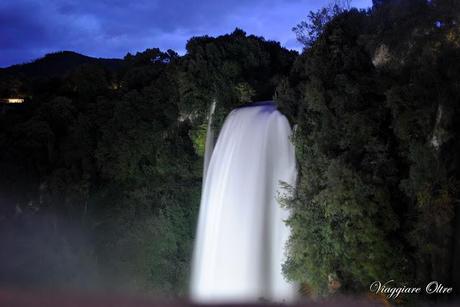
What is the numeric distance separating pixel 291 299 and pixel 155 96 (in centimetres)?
1794

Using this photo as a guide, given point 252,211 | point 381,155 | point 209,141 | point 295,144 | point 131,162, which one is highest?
point 209,141

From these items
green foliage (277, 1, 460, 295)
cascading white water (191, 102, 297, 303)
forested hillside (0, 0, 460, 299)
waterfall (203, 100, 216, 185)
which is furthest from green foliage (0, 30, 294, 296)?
green foliage (277, 1, 460, 295)

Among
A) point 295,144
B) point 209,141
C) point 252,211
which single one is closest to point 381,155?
point 295,144

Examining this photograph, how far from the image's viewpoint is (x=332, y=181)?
1523cm

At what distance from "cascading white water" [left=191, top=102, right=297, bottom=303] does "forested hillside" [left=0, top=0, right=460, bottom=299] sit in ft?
4.01

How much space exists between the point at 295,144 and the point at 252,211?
3.90 meters

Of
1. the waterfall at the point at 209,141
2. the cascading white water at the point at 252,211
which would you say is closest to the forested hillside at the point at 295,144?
the waterfall at the point at 209,141

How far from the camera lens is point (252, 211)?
19.4m

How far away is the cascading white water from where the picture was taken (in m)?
18.9

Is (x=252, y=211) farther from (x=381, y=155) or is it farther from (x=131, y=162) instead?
(x=131, y=162)

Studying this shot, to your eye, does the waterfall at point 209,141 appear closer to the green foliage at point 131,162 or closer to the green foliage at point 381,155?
the green foliage at point 131,162

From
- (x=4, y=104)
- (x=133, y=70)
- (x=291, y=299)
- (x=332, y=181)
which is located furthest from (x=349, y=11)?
(x=4, y=104)

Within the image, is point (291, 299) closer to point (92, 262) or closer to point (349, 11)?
point (349, 11)

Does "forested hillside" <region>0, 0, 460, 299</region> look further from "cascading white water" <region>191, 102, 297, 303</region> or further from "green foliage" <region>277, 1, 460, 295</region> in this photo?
"cascading white water" <region>191, 102, 297, 303</region>
